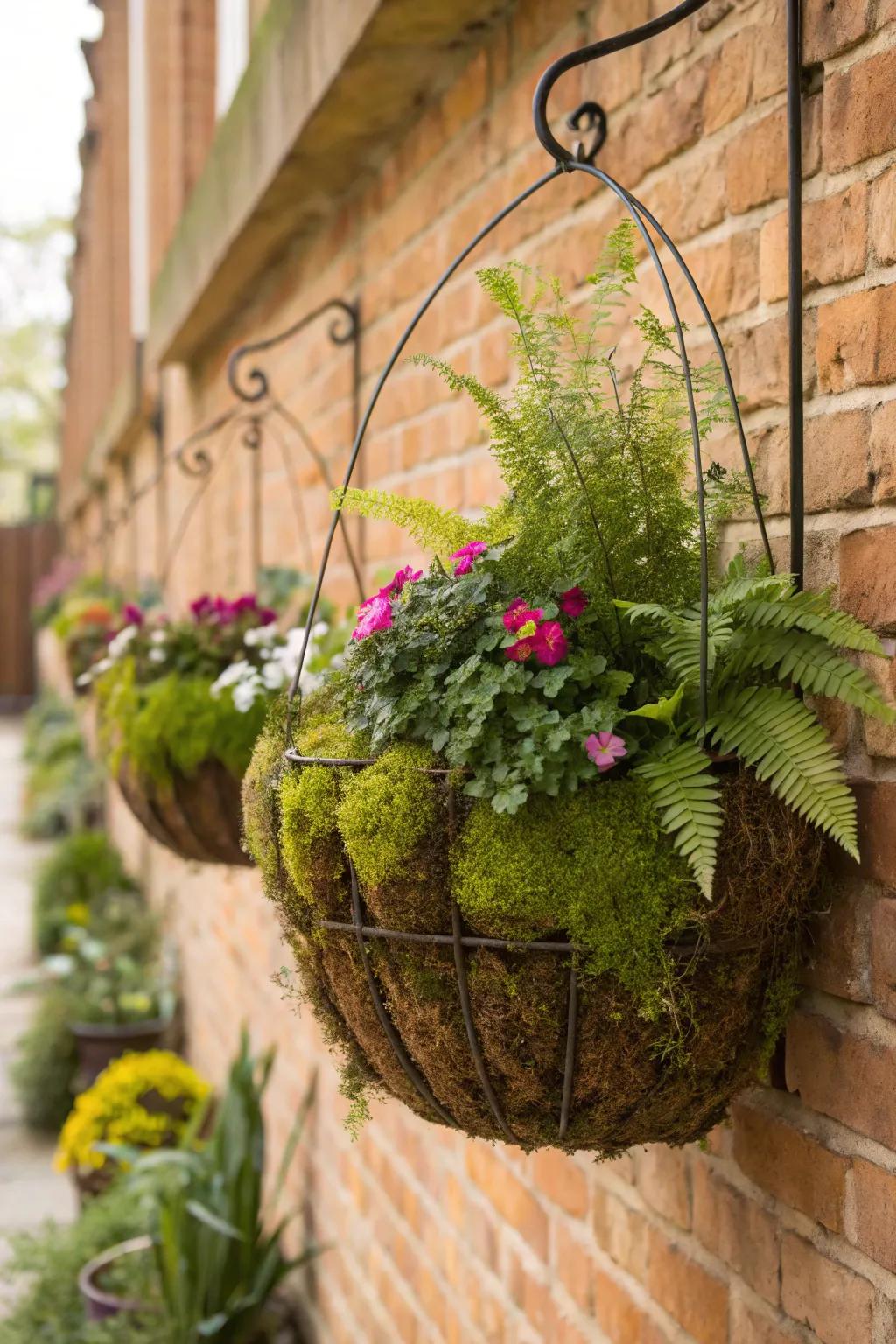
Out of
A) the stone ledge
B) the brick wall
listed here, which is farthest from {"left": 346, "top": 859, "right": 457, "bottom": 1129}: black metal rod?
the stone ledge

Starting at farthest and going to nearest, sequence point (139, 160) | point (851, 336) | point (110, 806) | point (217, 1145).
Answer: point (110, 806), point (139, 160), point (217, 1145), point (851, 336)

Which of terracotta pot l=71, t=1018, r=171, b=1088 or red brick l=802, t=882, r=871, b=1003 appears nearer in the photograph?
red brick l=802, t=882, r=871, b=1003

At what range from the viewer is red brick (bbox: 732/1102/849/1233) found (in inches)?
46.1

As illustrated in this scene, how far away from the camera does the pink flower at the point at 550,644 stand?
105cm

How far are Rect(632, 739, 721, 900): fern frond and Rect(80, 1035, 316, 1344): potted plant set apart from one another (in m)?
2.15

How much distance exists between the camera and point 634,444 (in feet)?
3.82

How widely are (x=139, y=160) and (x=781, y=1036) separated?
22.5 feet

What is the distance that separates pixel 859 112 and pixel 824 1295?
1.06 meters

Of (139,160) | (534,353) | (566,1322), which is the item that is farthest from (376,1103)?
(139,160)

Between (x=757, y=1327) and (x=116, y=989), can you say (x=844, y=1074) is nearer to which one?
(x=757, y=1327)

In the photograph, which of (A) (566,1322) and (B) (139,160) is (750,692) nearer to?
(A) (566,1322)

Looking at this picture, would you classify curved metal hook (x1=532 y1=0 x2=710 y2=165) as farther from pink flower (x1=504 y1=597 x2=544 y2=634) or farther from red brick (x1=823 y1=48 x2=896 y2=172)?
pink flower (x1=504 y1=597 x2=544 y2=634)

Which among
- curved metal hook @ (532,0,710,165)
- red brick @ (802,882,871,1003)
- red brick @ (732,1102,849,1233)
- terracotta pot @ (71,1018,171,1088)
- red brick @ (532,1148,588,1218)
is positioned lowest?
terracotta pot @ (71,1018,171,1088)

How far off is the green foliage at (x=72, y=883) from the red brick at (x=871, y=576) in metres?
5.85
